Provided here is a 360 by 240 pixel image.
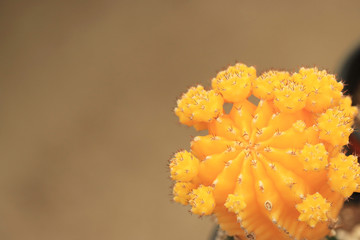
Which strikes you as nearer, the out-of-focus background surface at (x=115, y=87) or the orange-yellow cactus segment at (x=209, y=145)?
the orange-yellow cactus segment at (x=209, y=145)

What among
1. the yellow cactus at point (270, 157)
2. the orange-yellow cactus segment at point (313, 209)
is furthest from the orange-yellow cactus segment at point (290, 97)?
the orange-yellow cactus segment at point (313, 209)

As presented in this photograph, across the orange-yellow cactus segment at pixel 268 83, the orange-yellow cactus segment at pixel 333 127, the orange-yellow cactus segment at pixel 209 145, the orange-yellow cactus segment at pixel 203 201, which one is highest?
the orange-yellow cactus segment at pixel 268 83

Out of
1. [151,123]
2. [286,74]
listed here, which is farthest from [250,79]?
[151,123]

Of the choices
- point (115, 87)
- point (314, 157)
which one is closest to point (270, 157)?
point (314, 157)

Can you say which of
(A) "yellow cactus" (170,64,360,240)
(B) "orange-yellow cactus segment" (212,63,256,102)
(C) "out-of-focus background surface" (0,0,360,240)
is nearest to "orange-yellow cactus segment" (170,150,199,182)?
(A) "yellow cactus" (170,64,360,240)

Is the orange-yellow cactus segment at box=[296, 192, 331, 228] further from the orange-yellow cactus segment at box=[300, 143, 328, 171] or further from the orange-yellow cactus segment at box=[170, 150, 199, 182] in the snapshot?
the orange-yellow cactus segment at box=[170, 150, 199, 182]

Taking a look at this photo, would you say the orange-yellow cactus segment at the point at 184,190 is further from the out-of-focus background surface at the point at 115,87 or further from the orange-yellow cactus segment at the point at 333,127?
the out-of-focus background surface at the point at 115,87

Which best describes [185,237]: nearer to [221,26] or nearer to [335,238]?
[335,238]

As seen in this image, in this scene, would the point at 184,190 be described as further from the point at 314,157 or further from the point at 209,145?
the point at 314,157
